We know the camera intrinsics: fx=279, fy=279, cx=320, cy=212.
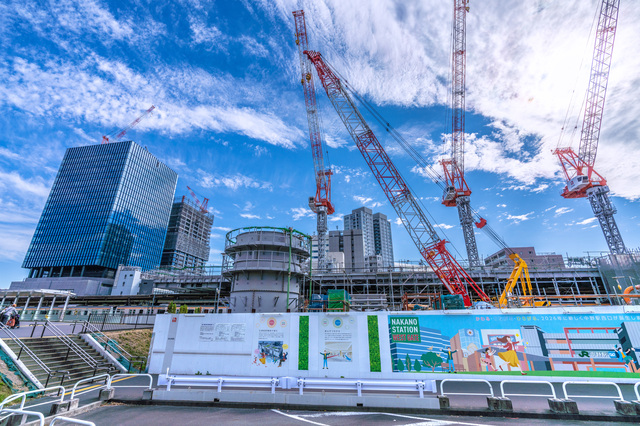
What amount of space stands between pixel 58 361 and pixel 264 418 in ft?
54.5

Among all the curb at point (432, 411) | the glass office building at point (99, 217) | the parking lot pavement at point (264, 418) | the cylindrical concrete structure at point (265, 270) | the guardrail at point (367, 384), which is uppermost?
the glass office building at point (99, 217)

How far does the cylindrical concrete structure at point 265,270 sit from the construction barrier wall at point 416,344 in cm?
624

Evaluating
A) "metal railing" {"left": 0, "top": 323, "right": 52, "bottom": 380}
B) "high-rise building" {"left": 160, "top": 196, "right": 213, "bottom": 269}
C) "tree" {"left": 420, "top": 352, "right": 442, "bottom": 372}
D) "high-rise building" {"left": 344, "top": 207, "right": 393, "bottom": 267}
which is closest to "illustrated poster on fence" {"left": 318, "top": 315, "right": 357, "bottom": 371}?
"tree" {"left": 420, "top": 352, "right": 442, "bottom": 372}

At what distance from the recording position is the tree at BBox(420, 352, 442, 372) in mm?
17109

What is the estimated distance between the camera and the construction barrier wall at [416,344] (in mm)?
16531

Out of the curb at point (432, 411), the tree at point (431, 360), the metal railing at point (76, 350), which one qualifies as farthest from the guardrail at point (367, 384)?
the metal railing at point (76, 350)

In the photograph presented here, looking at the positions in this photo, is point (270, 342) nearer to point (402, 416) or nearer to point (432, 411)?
point (402, 416)

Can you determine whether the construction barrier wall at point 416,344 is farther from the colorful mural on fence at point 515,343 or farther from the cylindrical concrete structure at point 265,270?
the cylindrical concrete structure at point 265,270

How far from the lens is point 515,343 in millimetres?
17062

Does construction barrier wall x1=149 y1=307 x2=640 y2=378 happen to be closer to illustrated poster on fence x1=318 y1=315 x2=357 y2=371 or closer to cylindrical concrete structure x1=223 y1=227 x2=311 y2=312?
illustrated poster on fence x1=318 y1=315 x2=357 y2=371

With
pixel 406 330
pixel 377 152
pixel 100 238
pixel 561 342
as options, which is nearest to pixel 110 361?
pixel 406 330

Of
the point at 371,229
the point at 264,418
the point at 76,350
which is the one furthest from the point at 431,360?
the point at 371,229

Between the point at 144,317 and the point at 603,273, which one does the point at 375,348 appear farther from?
the point at 603,273

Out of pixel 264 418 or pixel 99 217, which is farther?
pixel 99 217
